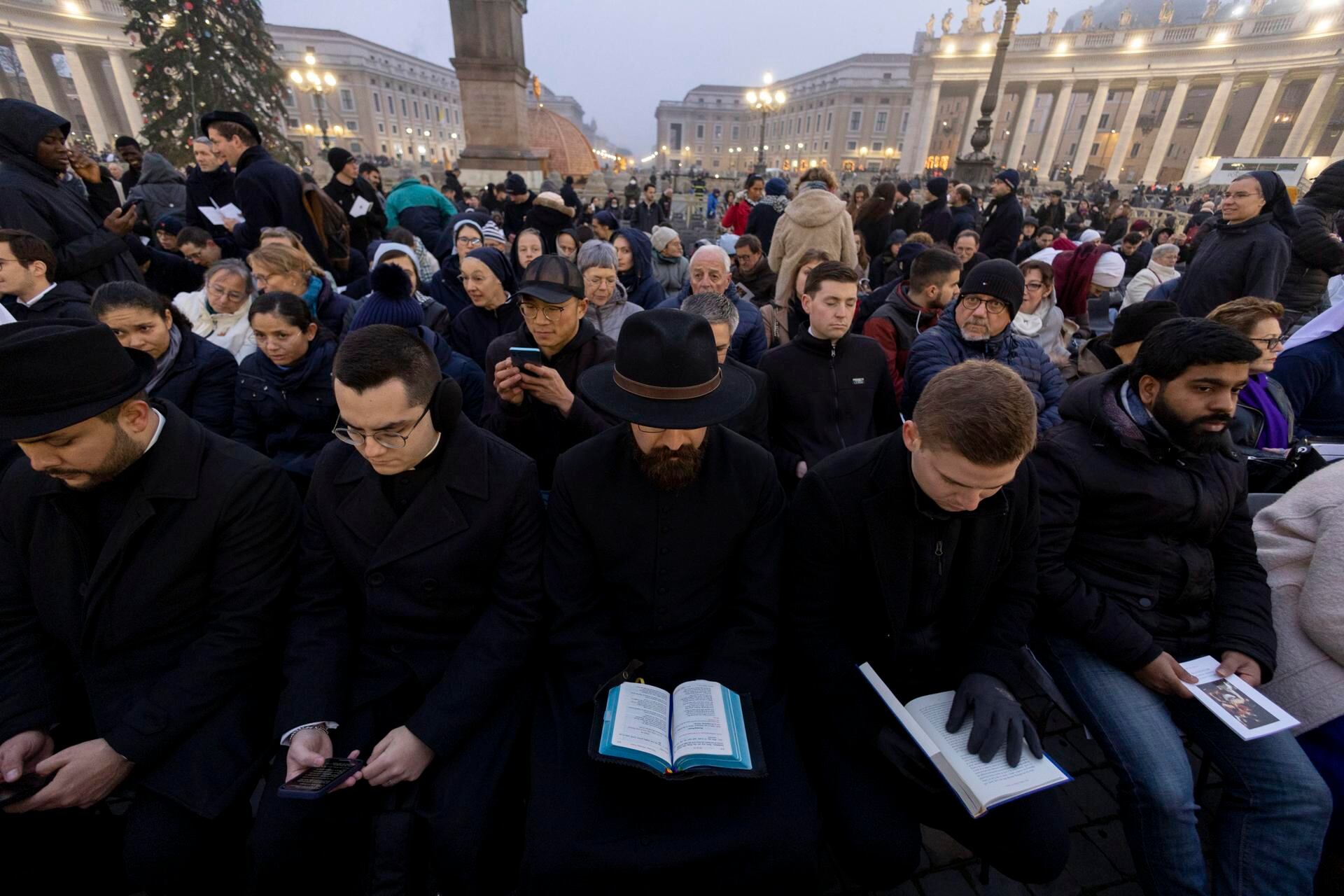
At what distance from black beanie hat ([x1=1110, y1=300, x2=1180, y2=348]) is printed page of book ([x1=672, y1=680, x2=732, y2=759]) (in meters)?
3.34

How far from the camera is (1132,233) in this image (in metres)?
9.42

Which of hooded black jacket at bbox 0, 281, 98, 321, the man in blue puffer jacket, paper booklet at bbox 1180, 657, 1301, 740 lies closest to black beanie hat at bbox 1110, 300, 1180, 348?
the man in blue puffer jacket

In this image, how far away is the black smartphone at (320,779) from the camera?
1812 millimetres

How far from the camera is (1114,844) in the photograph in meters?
2.50

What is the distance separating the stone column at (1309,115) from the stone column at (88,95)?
305 ft

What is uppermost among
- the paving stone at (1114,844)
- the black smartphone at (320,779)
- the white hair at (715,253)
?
the white hair at (715,253)

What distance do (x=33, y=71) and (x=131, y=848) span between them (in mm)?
71393

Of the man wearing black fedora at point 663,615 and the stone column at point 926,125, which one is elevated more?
the stone column at point 926,125

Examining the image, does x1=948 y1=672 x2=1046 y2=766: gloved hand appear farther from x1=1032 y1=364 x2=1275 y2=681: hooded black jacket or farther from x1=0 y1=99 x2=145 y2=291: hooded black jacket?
x1=0 y1=99 x2=145 y2=291: hooded black jacket

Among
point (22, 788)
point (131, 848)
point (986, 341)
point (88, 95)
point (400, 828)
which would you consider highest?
point (88, 95)

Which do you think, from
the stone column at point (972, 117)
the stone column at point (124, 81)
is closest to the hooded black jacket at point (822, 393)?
the stone column at point (972, 117)

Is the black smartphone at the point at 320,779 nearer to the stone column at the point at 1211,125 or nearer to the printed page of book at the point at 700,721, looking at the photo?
the printed page of book at the point at 700,721

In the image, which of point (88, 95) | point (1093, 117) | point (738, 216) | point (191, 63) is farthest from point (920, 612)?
point (88, 95)

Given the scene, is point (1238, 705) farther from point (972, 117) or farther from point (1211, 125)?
point (972, 117)
